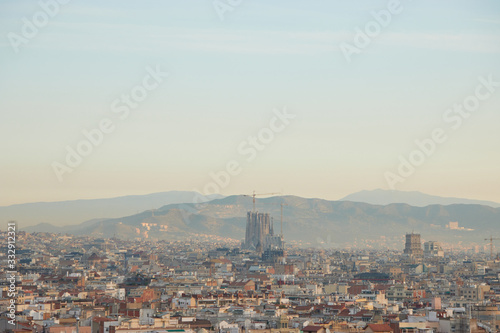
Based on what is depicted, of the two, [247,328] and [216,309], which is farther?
[216,309]

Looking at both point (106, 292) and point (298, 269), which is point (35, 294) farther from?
point (298, 269)

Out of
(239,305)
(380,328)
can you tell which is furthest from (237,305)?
(380,328)

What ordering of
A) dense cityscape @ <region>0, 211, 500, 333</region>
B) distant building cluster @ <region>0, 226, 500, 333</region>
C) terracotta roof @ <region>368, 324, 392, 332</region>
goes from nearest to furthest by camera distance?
terracotta roof @ <region>368, 324, 392, 332</region>
distant building cluster @ <region>0, 226, 500, 333</region>
dense cityscape @ <region>0, 211, 500, 333</region>

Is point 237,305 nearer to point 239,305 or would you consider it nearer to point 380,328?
point 239,305

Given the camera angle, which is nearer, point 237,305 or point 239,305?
point 237,305

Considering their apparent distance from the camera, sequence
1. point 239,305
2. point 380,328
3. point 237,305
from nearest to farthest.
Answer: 1. point 380,328
2. point 237,305
3. point 239,305

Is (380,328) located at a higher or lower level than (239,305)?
lower

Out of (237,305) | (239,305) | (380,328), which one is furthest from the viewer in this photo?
(239,305)

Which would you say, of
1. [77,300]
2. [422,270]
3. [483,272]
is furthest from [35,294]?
[422,270]

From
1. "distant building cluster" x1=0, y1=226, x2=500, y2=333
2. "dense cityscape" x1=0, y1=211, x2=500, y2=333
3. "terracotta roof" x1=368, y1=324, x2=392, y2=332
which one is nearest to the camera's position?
"terracotta roof" x1=368, y1=324, x2=392, y2=332

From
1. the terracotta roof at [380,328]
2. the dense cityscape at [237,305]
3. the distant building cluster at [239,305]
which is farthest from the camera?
the dense cityscape at [237,305]

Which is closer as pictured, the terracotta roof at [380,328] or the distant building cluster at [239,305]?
the terracotta roof at [380,328]
